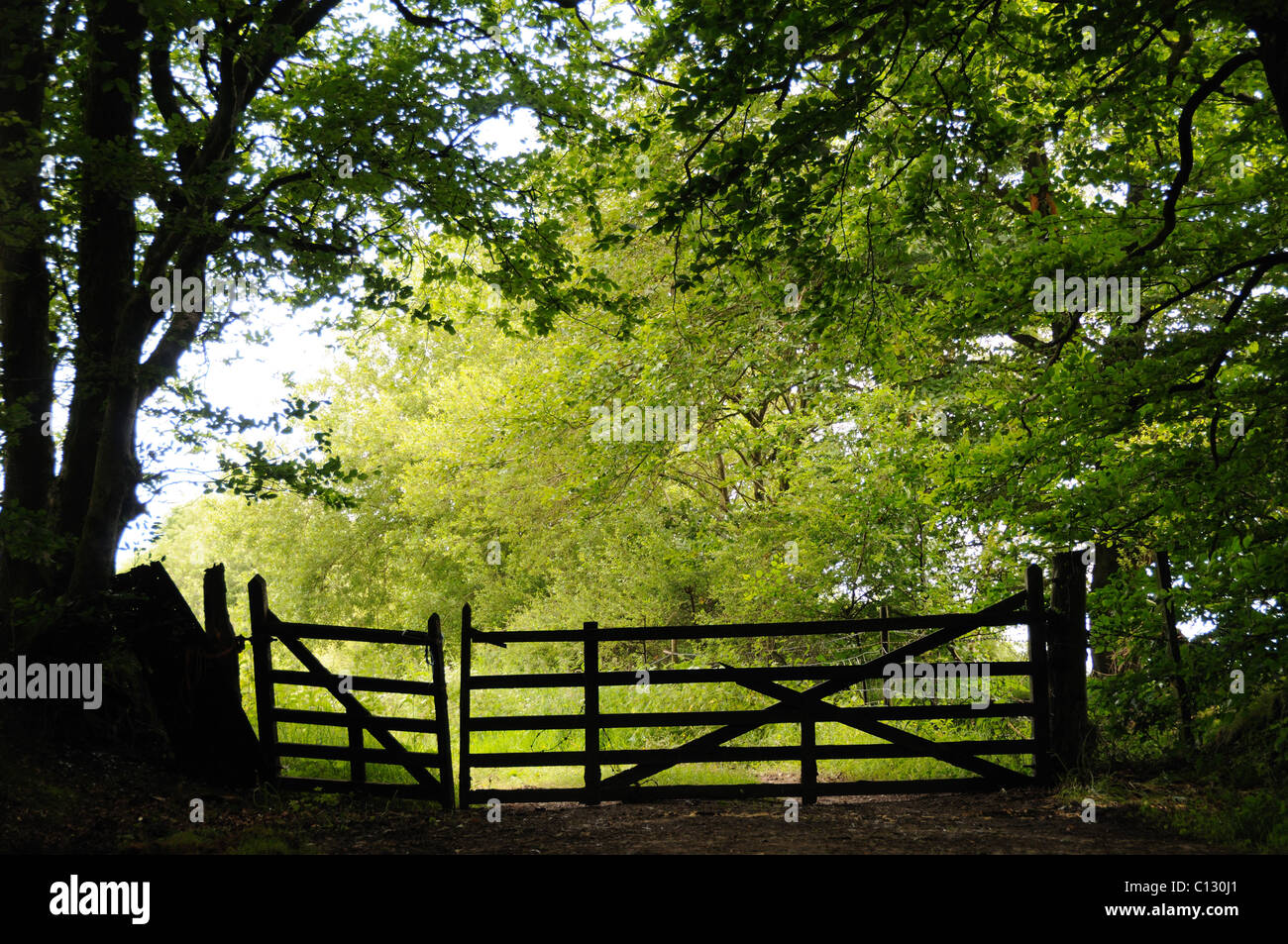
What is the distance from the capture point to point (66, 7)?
27.0 ft

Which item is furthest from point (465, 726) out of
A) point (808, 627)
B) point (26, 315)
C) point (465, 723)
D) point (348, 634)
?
point (26, 315)

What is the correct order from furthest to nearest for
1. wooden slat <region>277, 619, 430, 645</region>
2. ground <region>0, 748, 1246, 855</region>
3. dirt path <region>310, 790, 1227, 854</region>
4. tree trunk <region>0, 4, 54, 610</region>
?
wooden slat <region>277, 619, 430, 645</region> < tree trunk <region>0, 4, 54, 610</region> < dirt path <region>310, 790, 1227, 854</region> < ground <region>0, 748, 1246, 855</region>

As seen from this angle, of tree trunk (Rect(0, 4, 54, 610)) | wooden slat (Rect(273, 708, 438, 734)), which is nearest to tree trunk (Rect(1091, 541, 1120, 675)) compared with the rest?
wooden slat (Rect(273, 708, 438, 734))

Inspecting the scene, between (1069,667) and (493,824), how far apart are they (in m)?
5.38

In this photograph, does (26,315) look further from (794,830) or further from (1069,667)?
(1069,667)

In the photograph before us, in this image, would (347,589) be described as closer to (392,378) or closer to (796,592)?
(392,378)

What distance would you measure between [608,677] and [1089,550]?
4651 mm

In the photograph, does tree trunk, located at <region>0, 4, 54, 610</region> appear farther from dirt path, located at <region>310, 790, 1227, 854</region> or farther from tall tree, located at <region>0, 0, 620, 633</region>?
dirt path, located at <region>310, 790, 1227, 854</region>

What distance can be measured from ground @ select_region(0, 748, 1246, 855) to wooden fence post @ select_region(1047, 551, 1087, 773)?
1.63ft

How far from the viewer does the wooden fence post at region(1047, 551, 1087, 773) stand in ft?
26.8

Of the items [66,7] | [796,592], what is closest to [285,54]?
[66,7]

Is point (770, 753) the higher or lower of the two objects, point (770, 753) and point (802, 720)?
the lower

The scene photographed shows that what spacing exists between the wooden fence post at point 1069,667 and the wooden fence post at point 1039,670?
0.06 metres

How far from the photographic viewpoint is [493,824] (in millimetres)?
7695
